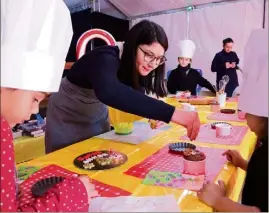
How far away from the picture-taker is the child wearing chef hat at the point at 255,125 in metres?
0.86

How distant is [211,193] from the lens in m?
0.88

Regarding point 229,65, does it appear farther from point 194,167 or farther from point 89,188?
point 89,188

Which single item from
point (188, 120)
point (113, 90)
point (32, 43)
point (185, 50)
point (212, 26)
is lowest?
point (188, 120)

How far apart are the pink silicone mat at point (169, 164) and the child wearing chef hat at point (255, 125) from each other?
0.13 m

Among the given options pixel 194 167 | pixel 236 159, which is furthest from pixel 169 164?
pixel 236 159

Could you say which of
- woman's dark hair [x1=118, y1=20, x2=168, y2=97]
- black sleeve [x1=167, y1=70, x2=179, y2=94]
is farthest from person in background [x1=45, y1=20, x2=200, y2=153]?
black sleeve [x1=167, y1=70, x2=179, y2=94]

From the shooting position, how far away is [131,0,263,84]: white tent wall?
5.26 m

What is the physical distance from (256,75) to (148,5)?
5385mm

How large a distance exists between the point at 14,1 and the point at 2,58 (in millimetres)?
183

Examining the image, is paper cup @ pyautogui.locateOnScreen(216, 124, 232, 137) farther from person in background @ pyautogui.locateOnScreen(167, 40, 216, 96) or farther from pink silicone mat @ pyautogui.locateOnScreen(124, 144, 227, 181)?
person in background @ pyautogui.locateOnScreen(167, 40, 216, 96)

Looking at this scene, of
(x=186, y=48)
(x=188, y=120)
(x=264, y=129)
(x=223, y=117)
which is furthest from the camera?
(x=186, y=48)

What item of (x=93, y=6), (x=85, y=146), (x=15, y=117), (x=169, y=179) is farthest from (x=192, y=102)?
(x=93, y=6)

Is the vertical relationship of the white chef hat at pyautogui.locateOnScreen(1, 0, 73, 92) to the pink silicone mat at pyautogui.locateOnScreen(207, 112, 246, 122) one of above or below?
above

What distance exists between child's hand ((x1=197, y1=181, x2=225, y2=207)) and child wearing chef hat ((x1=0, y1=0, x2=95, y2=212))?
0.33m
